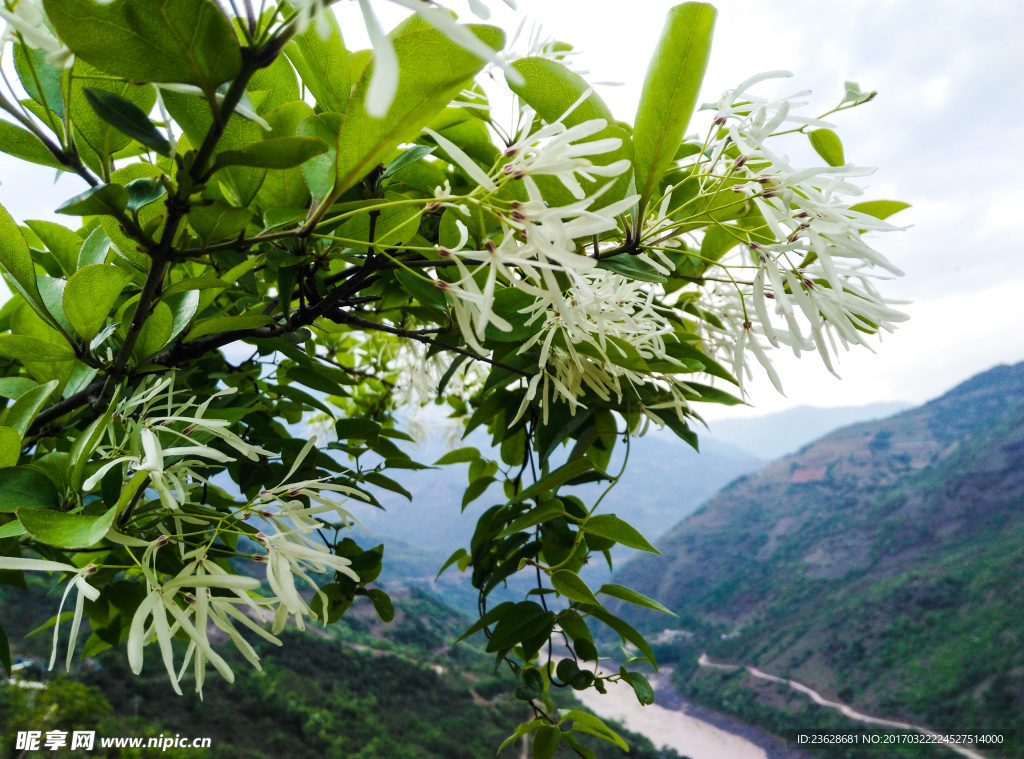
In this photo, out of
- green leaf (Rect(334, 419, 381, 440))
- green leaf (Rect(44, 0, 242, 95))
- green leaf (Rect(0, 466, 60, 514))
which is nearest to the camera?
green leaf (Rect(44, 0, 242, 95))

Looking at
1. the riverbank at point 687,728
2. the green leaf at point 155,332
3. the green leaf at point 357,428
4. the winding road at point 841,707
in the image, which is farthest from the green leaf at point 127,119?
the winding road at point 841,707

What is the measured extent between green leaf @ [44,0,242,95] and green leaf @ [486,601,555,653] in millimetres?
369

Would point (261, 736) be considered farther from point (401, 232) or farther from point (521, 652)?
point (401, 232)

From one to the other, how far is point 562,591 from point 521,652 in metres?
0.17

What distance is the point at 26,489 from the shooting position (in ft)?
0.81

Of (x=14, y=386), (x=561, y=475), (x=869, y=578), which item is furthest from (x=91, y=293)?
(x=869, y=578)

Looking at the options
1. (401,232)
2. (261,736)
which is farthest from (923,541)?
(401,232)

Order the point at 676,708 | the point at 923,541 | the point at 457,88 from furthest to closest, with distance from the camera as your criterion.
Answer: the point at 923,541 < the point at 676,708 < the point at 457,88

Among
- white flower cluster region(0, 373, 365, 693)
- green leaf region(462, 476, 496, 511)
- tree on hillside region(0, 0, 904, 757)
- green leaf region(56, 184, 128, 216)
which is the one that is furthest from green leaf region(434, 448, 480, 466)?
green leaf region(56, 184, 128, 216)

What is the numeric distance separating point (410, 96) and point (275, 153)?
0.04m

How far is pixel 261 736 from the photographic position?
1800mm

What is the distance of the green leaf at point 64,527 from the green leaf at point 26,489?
46 mm

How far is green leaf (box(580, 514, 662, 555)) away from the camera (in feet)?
1.11

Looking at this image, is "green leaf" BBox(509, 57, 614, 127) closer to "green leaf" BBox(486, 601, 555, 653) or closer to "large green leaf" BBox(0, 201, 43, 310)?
"large green leaf" BBox(0, 201, 43, 310)
